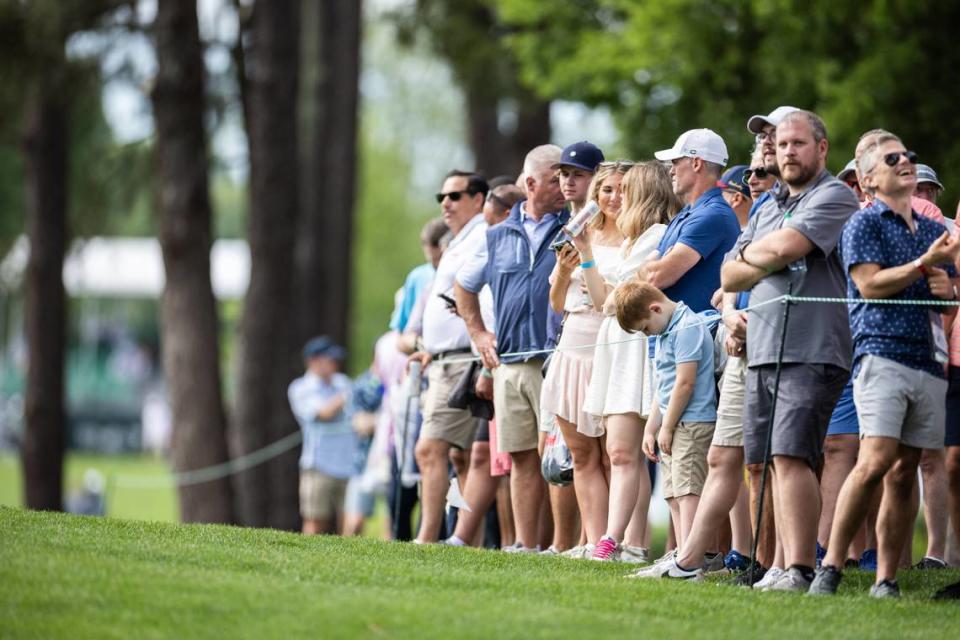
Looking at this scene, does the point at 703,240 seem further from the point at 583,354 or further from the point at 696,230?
the point at 583,354

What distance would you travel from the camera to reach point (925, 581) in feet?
28.9

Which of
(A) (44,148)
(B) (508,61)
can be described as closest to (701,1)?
(B) (508,61)

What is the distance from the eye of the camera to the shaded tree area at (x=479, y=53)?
24188 mm

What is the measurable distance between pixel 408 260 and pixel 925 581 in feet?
156

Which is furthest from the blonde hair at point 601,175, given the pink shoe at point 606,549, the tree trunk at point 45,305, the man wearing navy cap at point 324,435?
the tree trunk at point 45,305

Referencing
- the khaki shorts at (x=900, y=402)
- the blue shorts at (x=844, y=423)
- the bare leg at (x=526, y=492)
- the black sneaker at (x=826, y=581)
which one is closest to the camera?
the khaki shorts at (x=900, y=402)

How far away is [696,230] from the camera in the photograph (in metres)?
8.84

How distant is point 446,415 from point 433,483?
0.46m

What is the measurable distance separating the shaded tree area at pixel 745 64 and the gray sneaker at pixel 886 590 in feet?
34.4

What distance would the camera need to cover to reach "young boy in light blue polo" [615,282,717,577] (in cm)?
856

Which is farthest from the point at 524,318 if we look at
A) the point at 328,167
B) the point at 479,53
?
the point at 479,53

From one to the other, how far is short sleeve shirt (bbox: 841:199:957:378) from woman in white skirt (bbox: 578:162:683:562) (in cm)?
169

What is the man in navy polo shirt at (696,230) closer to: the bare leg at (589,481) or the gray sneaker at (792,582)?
the bare leg at (589,481)

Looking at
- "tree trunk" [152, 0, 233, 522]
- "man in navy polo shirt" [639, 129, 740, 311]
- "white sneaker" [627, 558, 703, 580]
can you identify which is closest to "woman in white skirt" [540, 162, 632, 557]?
"man in navy polo shirt" [639, 129, 740, 311]
